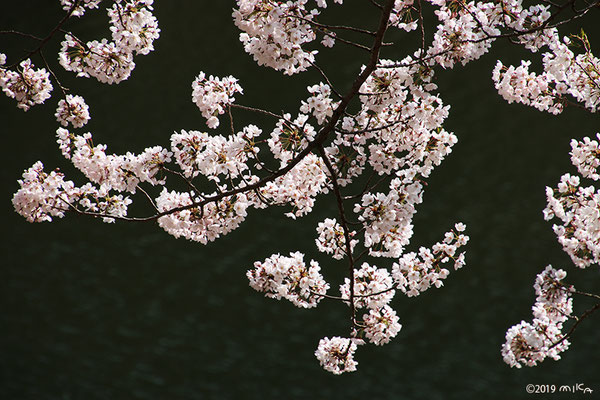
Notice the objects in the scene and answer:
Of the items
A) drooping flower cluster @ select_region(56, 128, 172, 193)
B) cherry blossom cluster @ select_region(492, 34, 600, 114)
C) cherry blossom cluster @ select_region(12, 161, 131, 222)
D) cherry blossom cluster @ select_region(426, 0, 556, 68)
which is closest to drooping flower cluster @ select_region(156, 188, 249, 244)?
drooping flower cluster @ select_region(56, 128, 172, 193)

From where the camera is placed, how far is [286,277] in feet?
17.6

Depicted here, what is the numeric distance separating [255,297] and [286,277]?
760 cm

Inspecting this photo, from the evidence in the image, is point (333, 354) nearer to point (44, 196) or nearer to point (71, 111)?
point (44, 196)

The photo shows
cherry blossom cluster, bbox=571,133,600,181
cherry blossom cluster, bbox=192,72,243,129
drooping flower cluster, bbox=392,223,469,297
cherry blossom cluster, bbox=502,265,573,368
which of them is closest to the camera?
cherry blossom cluster, bbox=192,72,243,129

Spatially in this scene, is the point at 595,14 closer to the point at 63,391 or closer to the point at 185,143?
the point at 63,391

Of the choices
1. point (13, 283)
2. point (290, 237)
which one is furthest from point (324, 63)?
point (13, 283)

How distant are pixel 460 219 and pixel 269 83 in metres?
5.35

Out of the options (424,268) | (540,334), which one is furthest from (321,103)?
(540,334)

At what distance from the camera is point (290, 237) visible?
44.4 ft

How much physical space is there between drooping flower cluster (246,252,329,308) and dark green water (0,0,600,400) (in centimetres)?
636

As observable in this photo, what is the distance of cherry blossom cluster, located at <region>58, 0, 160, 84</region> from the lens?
5000 millimetres

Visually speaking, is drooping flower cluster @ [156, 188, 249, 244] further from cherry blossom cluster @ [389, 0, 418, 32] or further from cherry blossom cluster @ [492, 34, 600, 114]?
cherry blossom cluster @ [492, 34, 600, 114]

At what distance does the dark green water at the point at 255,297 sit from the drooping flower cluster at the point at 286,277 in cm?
636

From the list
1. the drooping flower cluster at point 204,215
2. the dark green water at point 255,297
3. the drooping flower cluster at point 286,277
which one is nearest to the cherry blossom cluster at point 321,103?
the drooping flower cluster at point 204,215
